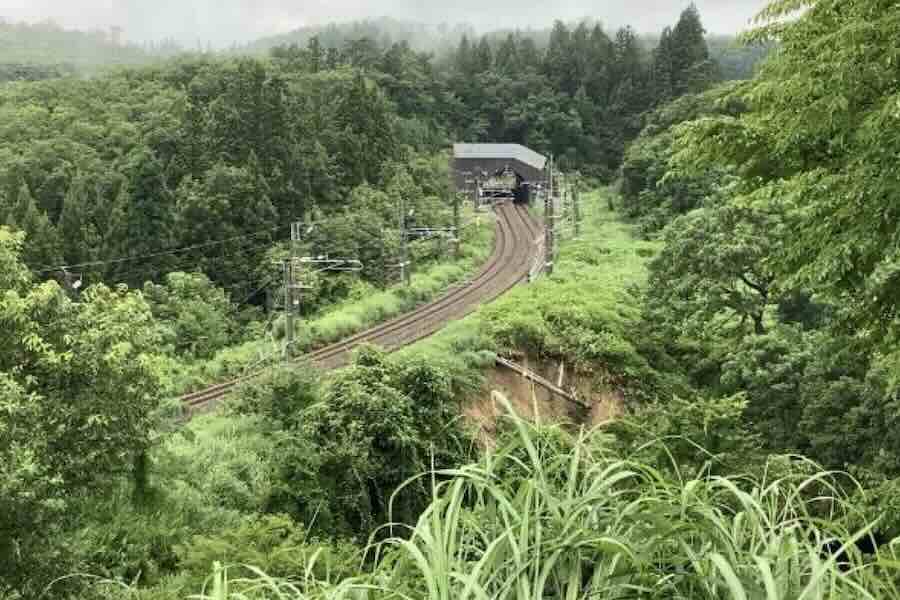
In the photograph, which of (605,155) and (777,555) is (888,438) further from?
(605,155)

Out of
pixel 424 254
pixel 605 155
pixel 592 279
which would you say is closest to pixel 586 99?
pixel 605 155

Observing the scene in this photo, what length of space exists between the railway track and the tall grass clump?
1263cm

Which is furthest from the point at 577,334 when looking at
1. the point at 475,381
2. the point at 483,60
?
the point at 483,60

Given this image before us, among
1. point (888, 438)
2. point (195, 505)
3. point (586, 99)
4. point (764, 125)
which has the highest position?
point (586, 99)

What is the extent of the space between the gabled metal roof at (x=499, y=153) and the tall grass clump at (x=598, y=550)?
51.8m

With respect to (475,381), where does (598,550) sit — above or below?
above

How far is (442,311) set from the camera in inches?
1048

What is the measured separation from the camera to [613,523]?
Answer: 2258 millimetres

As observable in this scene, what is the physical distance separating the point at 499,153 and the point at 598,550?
2075 inches

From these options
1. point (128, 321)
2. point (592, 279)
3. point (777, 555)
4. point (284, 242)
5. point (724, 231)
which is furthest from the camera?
point (284, 242)

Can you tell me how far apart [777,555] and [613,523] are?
16.8 inches

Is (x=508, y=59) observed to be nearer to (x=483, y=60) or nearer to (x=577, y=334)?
(x=483, y=60)

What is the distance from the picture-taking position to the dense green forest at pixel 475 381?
89.8 inches

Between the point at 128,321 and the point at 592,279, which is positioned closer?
the point at 128,321
